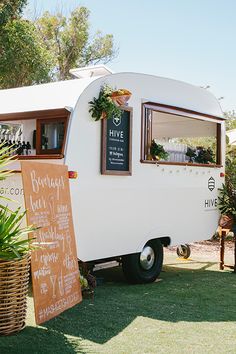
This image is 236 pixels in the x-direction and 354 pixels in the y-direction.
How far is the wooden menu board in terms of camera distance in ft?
14.3

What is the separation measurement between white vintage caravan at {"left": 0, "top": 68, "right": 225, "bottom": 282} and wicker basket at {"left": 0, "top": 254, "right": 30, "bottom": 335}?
4.90ft

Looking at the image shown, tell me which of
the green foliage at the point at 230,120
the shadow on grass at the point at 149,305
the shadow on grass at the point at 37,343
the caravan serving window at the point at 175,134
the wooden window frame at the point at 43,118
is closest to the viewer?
the shadow on grass at the point at 37,343

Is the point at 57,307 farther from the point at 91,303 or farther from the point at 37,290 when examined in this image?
the point at 91,303

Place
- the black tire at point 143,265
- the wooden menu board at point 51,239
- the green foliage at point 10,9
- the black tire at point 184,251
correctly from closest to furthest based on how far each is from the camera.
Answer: the wooden menu board at point 51,239 → the black tire at point 143,265 → the black tire at point 184,251 → the green foliage at point 10,9

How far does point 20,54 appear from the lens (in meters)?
15.0

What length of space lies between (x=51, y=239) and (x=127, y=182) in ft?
5.41

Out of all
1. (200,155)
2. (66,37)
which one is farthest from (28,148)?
(66,37)

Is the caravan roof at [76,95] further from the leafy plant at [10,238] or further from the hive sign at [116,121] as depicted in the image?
the leafy plant at [10,238]

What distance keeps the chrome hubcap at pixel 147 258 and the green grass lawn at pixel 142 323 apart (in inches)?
10.9

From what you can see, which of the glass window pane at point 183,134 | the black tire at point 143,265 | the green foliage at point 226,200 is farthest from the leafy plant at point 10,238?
the green foliage at point 226,200

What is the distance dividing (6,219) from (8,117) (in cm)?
239

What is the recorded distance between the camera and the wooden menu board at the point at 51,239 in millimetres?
4344

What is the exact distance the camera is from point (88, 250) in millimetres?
5543

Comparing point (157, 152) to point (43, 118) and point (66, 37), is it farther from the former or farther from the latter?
point (66, 37)
